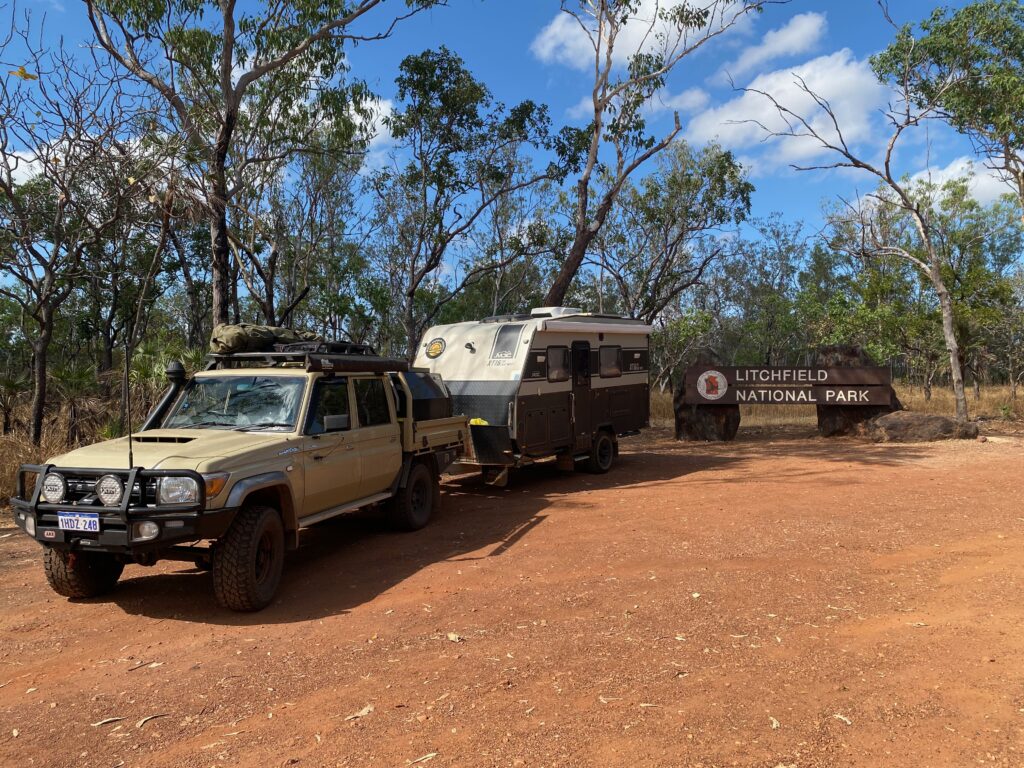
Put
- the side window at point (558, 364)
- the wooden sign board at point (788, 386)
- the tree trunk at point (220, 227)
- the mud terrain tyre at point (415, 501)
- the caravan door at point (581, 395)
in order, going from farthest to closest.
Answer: the wooden sign board at point (788, 386)
the tree trunk at point (220, 227)
the caravan door at point (581, 395)
the side window at point (558, 364)
the mud terrain tyre at point (415, 501)

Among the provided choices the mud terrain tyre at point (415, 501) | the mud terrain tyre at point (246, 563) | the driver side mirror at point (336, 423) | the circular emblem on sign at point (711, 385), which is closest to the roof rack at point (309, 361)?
the driver side mirror at point (336, 423)

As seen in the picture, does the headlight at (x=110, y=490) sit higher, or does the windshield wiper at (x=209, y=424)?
the windshield wiper at (x=209, y=424)

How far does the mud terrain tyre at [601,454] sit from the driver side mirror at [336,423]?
6.10m

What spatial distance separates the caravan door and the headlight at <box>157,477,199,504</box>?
7.12m

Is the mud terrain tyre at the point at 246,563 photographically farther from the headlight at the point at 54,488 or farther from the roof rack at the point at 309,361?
the roof rack at the point at 309,361

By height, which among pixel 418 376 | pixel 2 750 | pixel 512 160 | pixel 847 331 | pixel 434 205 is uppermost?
pixel 512 160

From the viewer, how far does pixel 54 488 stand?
5.29m

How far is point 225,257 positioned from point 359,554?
7.00 metres

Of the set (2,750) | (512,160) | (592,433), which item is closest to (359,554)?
(2,750)

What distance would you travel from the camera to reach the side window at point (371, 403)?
7.28 m

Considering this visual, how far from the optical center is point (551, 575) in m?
6.24

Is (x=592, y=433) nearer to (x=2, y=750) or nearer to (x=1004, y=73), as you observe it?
(x=2, y=750)

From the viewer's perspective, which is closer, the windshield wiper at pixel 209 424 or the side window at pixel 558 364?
the windshield wiper at pixel 209 424

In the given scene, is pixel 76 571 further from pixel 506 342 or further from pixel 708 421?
pixel 708 421
